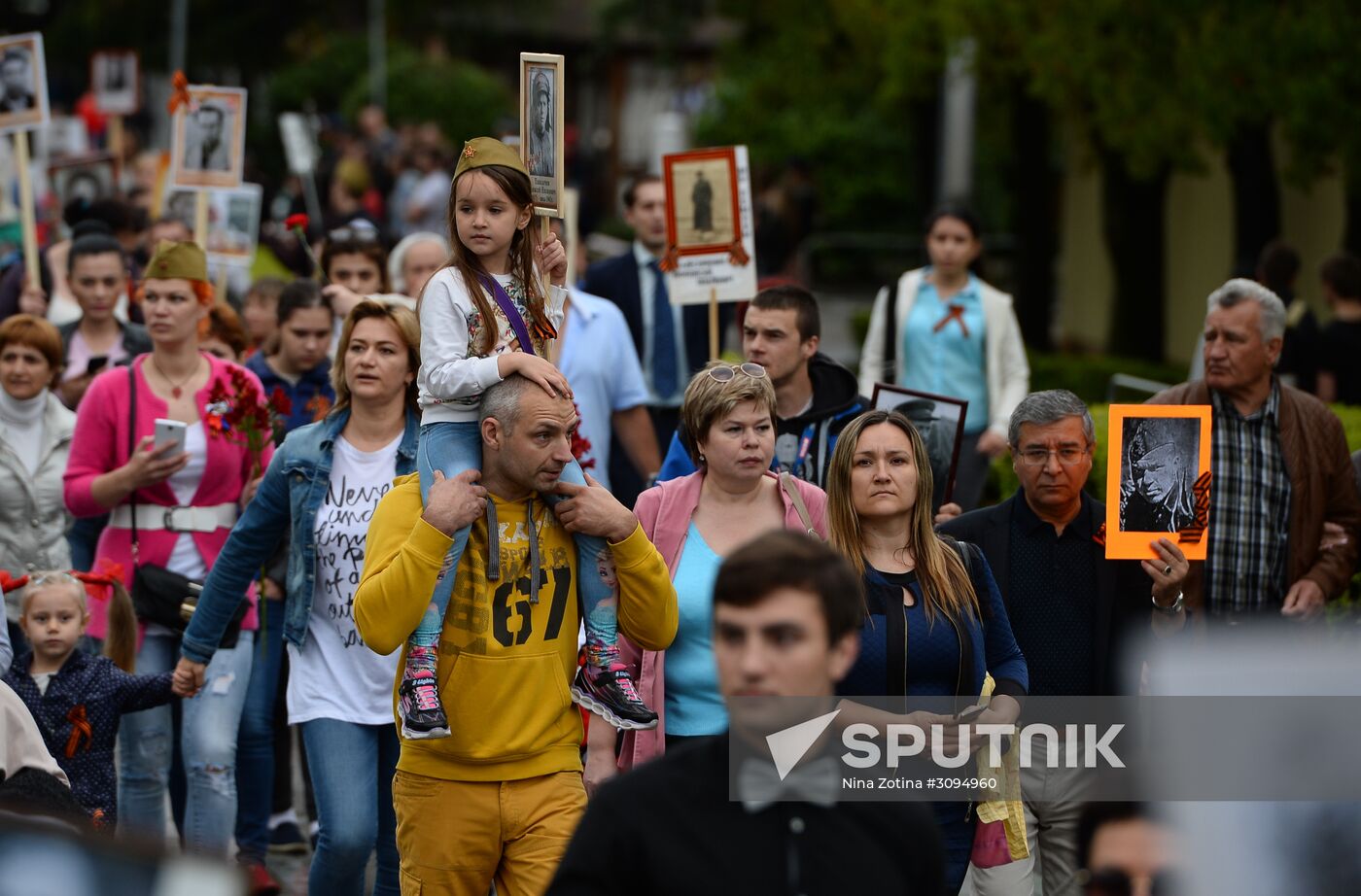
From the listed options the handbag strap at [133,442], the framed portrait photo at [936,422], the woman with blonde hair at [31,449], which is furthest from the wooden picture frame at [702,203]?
the woman with blonde hair at [31,449]

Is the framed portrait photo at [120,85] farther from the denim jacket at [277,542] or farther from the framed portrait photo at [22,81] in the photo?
the denim jacket at [277,542]

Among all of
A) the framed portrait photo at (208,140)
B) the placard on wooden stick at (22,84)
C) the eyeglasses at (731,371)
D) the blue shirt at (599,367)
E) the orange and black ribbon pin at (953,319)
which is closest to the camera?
the eyeglasses at (731,371)

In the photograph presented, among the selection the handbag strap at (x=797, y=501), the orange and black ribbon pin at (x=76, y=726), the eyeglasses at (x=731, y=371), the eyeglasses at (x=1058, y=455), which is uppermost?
the eyeglasses at (x=731, y=371)

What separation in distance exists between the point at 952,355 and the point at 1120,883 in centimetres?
619

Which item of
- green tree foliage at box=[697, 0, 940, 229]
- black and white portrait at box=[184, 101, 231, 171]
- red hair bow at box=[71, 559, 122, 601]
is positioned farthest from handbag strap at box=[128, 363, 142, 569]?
green tree foliage at box=[697, 0, 940, 229]

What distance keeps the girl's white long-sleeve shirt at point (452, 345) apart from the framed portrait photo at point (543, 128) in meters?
0.33

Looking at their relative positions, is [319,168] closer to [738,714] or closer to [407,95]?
[407,95]

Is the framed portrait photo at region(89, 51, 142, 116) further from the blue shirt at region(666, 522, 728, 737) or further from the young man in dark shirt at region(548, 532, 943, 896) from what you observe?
the young man in dark shirt at region(548, 532, 943, 896)

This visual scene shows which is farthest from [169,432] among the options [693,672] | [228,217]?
[228,217]

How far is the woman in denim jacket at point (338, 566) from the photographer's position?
242 inches

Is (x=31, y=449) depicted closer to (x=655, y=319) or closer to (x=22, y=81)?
(x=655, y=319)

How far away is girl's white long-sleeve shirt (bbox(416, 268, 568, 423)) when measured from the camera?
17.1ft

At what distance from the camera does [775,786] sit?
3404 mm

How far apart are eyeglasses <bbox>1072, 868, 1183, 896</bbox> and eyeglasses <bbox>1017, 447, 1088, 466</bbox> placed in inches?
115
